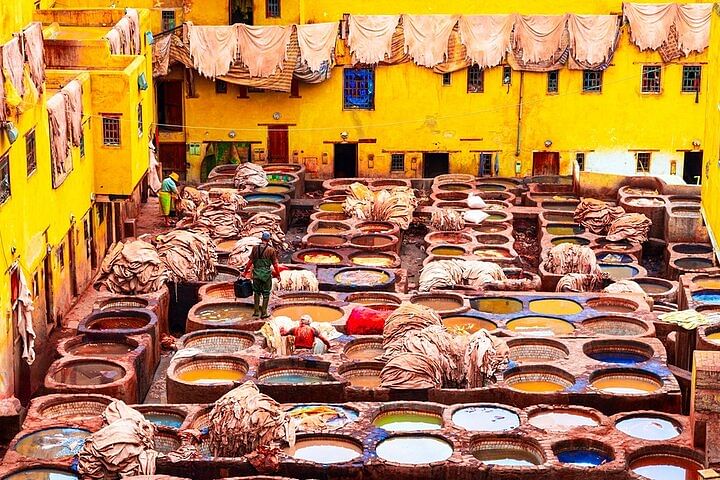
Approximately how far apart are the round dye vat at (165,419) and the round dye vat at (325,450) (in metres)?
2.38

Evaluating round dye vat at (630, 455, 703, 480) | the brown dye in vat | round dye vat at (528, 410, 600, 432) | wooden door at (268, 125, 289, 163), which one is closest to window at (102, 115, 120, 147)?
the brown dye in vat

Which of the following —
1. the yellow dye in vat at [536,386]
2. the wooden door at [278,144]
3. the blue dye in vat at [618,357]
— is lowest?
the yellow dye in vat at [536,386]

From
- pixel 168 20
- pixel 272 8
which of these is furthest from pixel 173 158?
pixel 272 8

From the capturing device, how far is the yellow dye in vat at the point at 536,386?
27.7m

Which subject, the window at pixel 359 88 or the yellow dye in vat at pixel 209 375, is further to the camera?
the window at pixel 359 88

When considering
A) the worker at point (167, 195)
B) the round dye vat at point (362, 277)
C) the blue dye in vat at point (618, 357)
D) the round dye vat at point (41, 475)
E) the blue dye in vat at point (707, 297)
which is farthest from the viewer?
the worker at point (167, 195)

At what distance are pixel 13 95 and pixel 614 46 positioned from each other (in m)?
23.9

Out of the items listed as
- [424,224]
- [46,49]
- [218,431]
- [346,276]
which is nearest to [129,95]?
[46,49]

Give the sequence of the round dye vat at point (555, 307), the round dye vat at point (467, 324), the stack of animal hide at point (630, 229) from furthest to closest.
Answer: the stack of animal hide at point (630, 229), the round dye vat at point (555, 307), the round dye vat at point (467, 324)

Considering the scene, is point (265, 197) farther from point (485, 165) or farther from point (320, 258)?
point (485, 165)

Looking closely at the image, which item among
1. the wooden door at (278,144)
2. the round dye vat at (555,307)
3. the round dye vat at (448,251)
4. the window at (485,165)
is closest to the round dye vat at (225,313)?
the round dye vat at (555,307)

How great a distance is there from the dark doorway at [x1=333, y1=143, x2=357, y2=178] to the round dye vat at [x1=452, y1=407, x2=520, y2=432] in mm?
22418

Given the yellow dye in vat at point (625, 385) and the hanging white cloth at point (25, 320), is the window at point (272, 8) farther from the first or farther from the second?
the yellow dye in vat at point (625, 385)

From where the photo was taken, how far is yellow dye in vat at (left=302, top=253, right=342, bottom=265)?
122 feet
